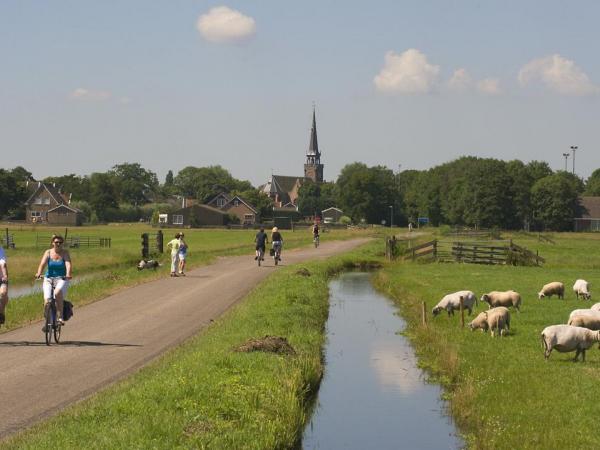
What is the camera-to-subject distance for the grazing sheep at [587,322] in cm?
2100

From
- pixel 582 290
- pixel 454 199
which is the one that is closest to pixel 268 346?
pixel 582 290

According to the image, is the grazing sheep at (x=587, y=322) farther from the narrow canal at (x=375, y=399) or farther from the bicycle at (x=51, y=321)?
the bicycle at (x=51, y=321)

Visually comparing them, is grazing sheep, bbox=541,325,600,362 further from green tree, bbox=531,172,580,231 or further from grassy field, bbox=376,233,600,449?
green tree, bbox=531,172,580,231

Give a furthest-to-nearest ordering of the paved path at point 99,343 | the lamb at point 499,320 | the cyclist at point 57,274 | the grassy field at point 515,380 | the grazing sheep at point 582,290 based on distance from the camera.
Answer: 1. the grazing sheep at point 582,290
2. the lamb at point 499,320
3. the cyclist at point 57,274
4. the paved path at point 99,343
5. the grassy field at point 515,380

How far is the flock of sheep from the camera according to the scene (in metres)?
19.3

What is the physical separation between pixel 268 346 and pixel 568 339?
6.33 m

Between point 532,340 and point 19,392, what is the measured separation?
42.2 ft

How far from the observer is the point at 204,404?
45.1 ft

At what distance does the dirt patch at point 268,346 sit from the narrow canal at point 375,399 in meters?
1.14

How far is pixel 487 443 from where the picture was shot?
13969mm

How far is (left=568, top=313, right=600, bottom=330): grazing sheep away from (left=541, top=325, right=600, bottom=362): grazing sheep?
1.45 m

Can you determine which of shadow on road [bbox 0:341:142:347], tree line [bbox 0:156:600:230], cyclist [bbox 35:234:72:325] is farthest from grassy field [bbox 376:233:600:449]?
tree line [bbox 0:156:600:230]

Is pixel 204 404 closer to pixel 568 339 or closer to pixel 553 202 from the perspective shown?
pixel 568 339

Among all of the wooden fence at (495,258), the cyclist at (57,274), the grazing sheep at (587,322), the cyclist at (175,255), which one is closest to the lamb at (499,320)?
the grazing sheep at (587,322)
